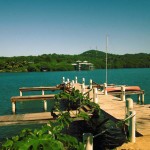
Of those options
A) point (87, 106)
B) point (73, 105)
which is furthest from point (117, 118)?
point (73, 105)

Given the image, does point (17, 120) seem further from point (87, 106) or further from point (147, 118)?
point (147, 118)

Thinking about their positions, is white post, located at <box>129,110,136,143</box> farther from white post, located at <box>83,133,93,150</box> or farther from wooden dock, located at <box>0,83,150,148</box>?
white post, located at <box>83,133,93,150</box>

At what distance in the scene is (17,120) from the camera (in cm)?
1430

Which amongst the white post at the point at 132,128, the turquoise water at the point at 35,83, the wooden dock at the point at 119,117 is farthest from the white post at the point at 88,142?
the turquoise water at the point at 35,83

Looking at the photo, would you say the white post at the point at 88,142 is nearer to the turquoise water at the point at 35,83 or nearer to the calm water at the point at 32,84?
the calm water at the point at 32,84

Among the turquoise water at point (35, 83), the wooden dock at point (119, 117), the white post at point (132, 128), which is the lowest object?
the turquoise water at point (35, 83)

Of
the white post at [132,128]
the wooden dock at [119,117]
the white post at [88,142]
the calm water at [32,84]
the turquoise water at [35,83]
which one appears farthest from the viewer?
the turquoise water at [35,83]

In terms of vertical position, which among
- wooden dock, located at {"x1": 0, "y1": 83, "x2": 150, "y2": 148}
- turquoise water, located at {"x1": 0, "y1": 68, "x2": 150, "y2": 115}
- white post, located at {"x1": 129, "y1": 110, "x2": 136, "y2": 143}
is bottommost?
turquoise water, located at {"x1": 0, "y1": 68, "x2": 150, "y2": 115}

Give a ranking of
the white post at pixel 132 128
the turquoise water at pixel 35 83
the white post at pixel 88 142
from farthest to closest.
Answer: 1. the turquoise water at pixel 35 83
2. the white post at pixel 132 128
3. the white post at pixel 88 142

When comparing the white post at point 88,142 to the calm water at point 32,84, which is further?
the calm water at point 32,84

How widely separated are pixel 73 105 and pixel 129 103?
472 inches

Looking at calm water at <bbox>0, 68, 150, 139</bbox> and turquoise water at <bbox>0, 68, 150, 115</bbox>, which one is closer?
calm water at <bbox>0, 68, 150, 139</bbox>

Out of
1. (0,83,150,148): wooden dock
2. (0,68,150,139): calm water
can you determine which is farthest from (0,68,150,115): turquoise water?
(0,83,150,148): wooden dock

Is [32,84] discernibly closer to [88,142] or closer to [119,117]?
[119,117]
